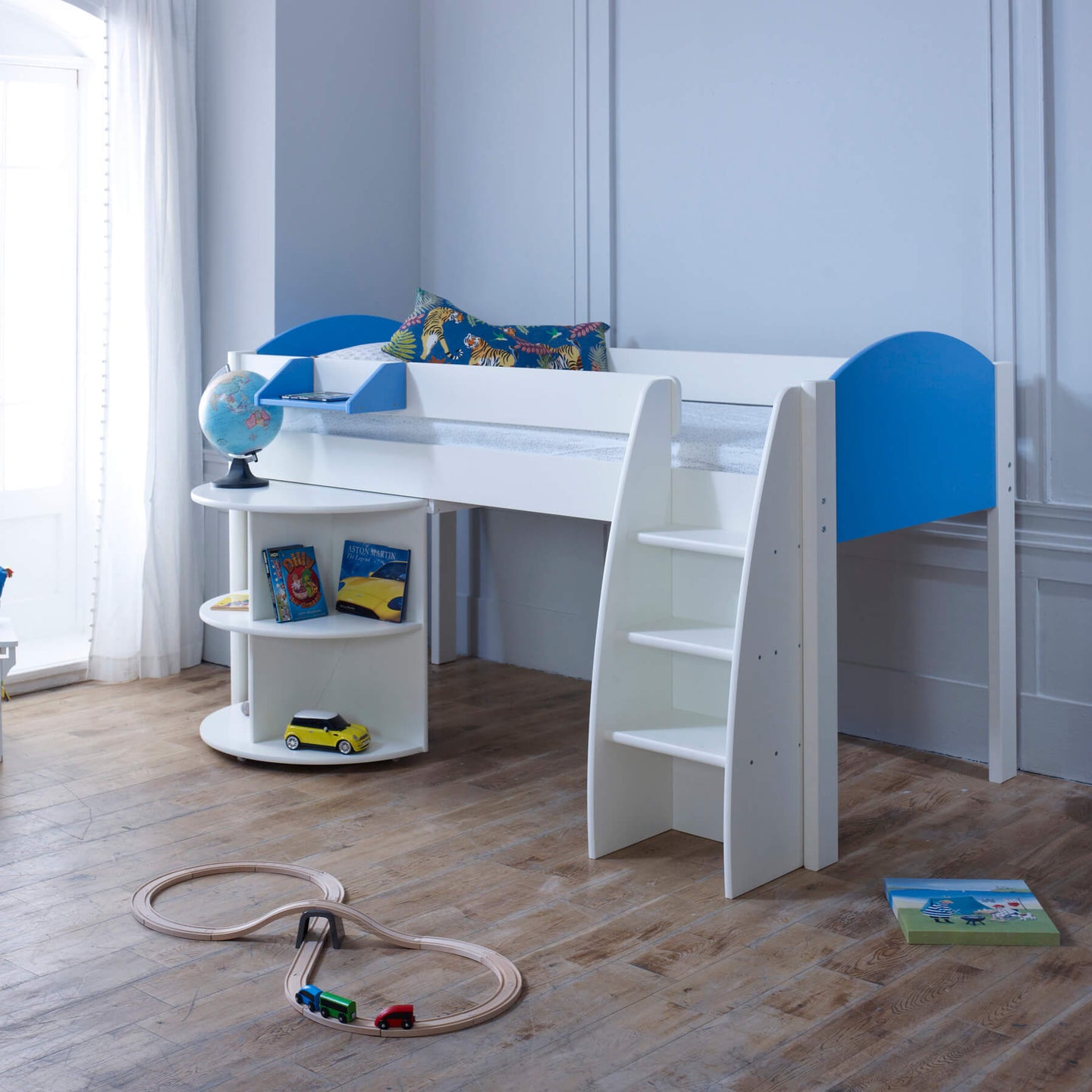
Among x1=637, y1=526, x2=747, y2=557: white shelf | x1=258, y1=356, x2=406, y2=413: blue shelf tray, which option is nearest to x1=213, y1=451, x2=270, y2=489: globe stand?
x1=258, y1=356, x2=406, y2=413: blue shelf tray

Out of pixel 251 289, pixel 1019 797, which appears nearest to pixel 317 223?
pixel 251 289

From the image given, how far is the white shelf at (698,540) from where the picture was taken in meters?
2.20

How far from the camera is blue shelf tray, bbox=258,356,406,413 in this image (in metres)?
2.81

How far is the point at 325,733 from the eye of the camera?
285cm

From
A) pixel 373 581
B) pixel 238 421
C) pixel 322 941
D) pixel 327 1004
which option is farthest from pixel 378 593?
pixel 327 1004

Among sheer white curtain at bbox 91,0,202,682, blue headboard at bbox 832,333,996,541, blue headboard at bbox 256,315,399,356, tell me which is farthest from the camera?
sheer white curtain at bbox 91,0,202,682

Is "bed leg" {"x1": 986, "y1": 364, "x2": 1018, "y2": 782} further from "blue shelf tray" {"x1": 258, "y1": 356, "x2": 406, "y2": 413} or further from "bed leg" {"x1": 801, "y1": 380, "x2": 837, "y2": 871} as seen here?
"blue shelf tray" {"x1": 258, "y1": 356, "x2": 406, "y2": 413}

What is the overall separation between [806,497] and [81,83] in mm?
2536

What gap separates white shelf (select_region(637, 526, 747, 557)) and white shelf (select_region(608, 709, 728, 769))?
0.32m

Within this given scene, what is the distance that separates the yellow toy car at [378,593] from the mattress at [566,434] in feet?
1.00

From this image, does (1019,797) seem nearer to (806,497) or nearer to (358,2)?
(806,497)

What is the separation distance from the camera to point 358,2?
368 centimetres

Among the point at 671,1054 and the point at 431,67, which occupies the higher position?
the point at 431,67

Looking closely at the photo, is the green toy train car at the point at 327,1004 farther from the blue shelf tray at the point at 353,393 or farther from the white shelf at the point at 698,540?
the blue shelf tray at the point at 353,393
